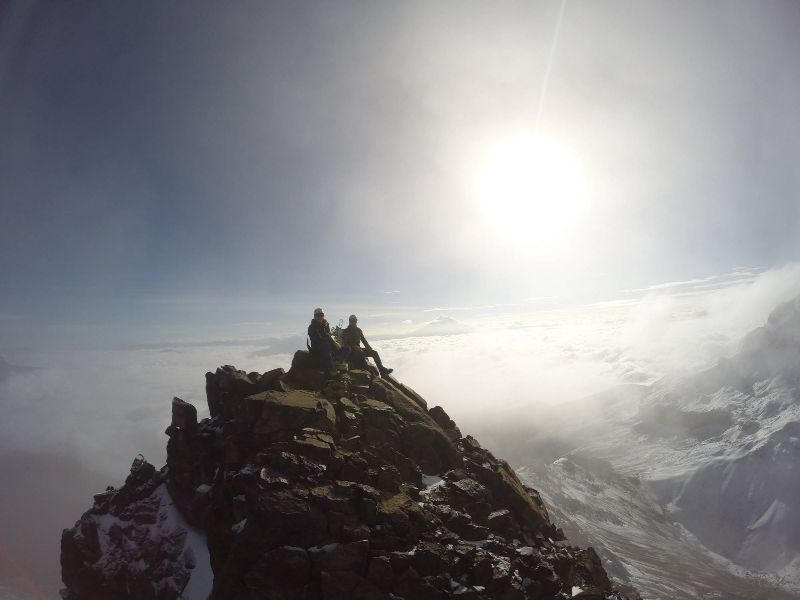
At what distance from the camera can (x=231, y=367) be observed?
38.7m

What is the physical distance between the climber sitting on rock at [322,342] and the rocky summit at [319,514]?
46.9 inches

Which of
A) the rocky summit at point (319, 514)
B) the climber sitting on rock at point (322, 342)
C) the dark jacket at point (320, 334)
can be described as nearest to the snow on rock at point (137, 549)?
the rocky summit at point (319, 514)

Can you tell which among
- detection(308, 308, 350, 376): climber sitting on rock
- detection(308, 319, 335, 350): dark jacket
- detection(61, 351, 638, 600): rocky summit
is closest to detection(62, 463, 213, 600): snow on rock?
detection(61, 351, 638, 600): rocky summit

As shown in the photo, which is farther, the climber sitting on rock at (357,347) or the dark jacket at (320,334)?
the climber sitting on rock at (357,347)

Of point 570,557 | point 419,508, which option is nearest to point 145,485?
point 419,508

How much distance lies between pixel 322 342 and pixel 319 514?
1509cm

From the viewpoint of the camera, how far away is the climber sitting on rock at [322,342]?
3444 cm

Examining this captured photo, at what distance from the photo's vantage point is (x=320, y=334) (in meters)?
34.7

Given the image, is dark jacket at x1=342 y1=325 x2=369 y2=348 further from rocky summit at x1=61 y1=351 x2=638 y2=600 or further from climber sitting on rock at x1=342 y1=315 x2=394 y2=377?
rocky summit at x1=61 y1=351 x2=638 y2=600

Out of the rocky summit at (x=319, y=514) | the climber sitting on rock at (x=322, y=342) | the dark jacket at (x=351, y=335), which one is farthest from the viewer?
the dark jacket at (x=351, y=335)

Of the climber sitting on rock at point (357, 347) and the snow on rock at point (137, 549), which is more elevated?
the climber sitting on rock at point (357, 347)

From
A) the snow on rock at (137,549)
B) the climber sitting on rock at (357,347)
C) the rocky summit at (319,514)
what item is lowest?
the snow on rock at (137,549)

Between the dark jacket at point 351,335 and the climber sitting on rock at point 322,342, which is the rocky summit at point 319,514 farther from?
the dark jacket at point 351,335

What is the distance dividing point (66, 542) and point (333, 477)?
34853 mm
